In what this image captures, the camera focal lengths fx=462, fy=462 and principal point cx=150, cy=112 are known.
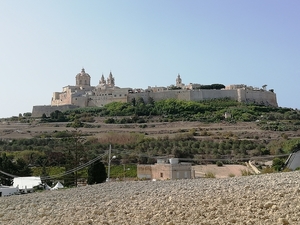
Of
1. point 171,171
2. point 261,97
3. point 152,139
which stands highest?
point 261,97

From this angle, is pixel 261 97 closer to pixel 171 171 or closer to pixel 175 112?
pixel 175 112

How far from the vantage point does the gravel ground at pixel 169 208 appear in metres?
7.04

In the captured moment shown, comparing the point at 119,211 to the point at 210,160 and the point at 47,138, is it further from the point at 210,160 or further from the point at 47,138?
the point at 47,138

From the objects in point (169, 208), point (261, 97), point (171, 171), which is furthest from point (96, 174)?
point (261, 97)

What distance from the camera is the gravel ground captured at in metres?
7.04

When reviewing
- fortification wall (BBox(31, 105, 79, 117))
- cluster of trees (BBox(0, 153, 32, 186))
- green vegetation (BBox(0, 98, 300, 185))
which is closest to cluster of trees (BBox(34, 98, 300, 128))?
green vegetation (BBox(0, 98, 300, 185))

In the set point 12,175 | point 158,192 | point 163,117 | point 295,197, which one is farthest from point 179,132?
point 295,197

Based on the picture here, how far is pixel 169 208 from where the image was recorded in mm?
8664

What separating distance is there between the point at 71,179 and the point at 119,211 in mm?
13026

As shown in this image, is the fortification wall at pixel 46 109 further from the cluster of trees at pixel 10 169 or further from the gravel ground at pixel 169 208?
the gravel ground at pixel 169 208

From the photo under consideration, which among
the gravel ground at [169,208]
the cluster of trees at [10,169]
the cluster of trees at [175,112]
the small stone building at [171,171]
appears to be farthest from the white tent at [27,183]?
the cluster of trees at [175,112]

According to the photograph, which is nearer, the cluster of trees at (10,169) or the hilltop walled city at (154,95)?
the cluster of trees at (10,169)

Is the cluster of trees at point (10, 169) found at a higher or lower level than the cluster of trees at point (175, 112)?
lower

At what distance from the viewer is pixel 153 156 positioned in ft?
100
